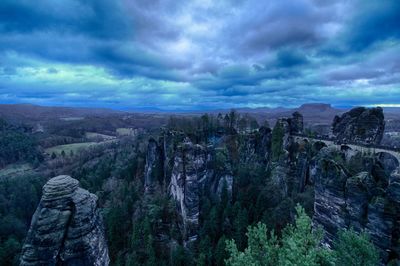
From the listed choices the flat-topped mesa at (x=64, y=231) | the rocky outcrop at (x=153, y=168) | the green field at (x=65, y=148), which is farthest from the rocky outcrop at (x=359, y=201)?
the green field at (x=65, y=148)

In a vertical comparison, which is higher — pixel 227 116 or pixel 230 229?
pixel 227 116

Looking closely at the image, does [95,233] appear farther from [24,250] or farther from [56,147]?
[56,147]

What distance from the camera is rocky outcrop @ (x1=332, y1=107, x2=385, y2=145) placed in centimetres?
3971

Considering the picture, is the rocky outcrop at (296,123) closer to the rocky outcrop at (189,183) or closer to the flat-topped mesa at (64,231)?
the rocky outcrop at (189,183)

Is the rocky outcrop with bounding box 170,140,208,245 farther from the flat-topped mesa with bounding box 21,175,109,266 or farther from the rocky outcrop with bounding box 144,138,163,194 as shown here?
the flat-topped mesa with bounding box 21,175,109,266

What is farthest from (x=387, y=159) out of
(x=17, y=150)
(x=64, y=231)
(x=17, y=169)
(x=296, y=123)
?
(x=17, y=150)

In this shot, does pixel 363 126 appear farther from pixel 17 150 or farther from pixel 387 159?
pixel 17 150

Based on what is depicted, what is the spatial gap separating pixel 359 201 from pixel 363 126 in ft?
78.9

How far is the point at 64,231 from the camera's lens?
12031mm

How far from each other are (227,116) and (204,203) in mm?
36179

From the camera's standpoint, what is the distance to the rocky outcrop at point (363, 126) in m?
39.7

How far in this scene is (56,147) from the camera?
179500mm

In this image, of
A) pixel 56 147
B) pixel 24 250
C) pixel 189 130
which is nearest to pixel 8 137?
pixel 56 147

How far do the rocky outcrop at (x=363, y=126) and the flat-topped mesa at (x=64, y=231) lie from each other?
4343cm
